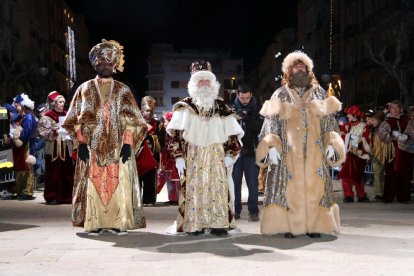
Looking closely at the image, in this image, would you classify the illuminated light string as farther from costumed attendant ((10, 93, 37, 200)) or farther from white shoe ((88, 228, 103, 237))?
white shoe ((88, 228, 103, 237))

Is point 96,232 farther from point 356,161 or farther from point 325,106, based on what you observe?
point 356,161

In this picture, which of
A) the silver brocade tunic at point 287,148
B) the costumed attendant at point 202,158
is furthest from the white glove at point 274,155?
the costumed attendant at point 202,158

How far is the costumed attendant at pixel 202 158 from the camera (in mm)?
8320

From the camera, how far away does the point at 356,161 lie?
42.9ft

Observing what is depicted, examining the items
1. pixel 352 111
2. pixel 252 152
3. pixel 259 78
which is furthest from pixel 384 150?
pixel 259 78

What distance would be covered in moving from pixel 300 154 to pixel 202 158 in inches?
46.9

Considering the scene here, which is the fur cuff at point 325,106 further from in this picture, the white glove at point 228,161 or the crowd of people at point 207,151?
the white glove at point 228,161

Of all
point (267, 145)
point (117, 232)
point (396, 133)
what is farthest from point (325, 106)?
point (396, 133)

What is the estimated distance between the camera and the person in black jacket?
32.7 ft

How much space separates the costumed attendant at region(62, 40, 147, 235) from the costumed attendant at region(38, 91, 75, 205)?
4483 mm

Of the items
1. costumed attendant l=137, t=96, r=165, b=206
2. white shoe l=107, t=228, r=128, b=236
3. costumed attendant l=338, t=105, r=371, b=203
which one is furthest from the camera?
costumed attendant l=338, t=105, r=371, b=203

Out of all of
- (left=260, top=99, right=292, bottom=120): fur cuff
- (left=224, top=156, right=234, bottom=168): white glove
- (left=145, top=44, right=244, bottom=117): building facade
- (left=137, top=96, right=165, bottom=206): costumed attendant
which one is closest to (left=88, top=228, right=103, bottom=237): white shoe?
(left=224, top=156, right=234, bottom=168): white glove

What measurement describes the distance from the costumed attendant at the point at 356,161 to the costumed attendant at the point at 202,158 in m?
5.08

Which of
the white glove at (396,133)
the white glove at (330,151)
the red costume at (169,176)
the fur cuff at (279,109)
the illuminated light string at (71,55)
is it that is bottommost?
the red costume at (169,176)
